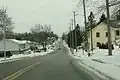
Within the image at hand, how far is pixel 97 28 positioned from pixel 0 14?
35697 mm

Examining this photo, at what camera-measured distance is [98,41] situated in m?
91.2

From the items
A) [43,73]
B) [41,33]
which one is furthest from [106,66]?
[41,33]

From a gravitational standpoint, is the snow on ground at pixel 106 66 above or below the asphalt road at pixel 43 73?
above

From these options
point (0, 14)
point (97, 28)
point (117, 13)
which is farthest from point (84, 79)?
point (97, 28)

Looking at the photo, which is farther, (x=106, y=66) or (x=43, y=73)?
(x=106, y=66)

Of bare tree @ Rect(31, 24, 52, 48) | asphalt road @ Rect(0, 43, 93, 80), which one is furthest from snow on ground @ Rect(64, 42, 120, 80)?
bare tree @ Rect(31, 24, 52, 48)

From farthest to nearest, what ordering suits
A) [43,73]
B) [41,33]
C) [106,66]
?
1. [41,33]
2. [106,66]
3. [43,73]

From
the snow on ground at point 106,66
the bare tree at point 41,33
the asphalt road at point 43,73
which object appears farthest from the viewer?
the bare tree at point 41,33

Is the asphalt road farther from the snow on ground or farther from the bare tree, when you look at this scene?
the bare tree

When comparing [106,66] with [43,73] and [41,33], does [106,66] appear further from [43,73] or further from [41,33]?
[41,33]

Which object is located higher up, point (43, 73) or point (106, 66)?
point (106, 66)

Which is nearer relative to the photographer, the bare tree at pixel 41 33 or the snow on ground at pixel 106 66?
the snow on ground at pixel 106 66

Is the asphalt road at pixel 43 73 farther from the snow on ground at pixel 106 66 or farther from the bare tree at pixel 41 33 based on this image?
the bare tree at pixel 41 33

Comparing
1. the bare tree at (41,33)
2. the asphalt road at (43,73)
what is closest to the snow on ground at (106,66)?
the asphalt road at (43,73)
